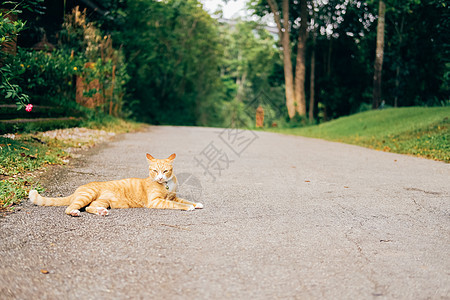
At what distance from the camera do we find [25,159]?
6.23m

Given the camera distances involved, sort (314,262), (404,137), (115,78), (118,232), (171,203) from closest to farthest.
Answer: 1. (314,262)
2. (118,232)
3. (171,203)
4. (404,137)
5. (115,78)

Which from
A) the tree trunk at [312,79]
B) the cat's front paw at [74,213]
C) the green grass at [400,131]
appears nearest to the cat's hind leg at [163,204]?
the cat's front paw at [74,213]

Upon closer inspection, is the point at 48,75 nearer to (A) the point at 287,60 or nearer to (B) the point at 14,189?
(B) the point at 14,189

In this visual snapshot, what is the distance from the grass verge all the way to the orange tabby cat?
17.2 inches

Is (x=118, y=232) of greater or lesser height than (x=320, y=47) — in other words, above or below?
below

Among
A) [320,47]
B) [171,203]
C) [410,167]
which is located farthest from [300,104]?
[171,203]

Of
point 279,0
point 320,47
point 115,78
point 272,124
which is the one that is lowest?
point 272,124

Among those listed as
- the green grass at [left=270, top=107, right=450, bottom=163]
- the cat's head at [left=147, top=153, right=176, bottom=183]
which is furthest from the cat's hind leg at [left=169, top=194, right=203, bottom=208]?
the green grass at [left=270, top=107, right=450, bottom=163]

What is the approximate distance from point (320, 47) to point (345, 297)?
2895cm

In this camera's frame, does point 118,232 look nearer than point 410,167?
Yes

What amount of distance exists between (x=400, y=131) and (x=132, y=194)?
38.9ft

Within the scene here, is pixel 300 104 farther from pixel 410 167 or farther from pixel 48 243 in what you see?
pixel 48 243

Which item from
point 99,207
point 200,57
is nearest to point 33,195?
point 99,207

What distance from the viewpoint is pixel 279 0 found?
28.7 metres
